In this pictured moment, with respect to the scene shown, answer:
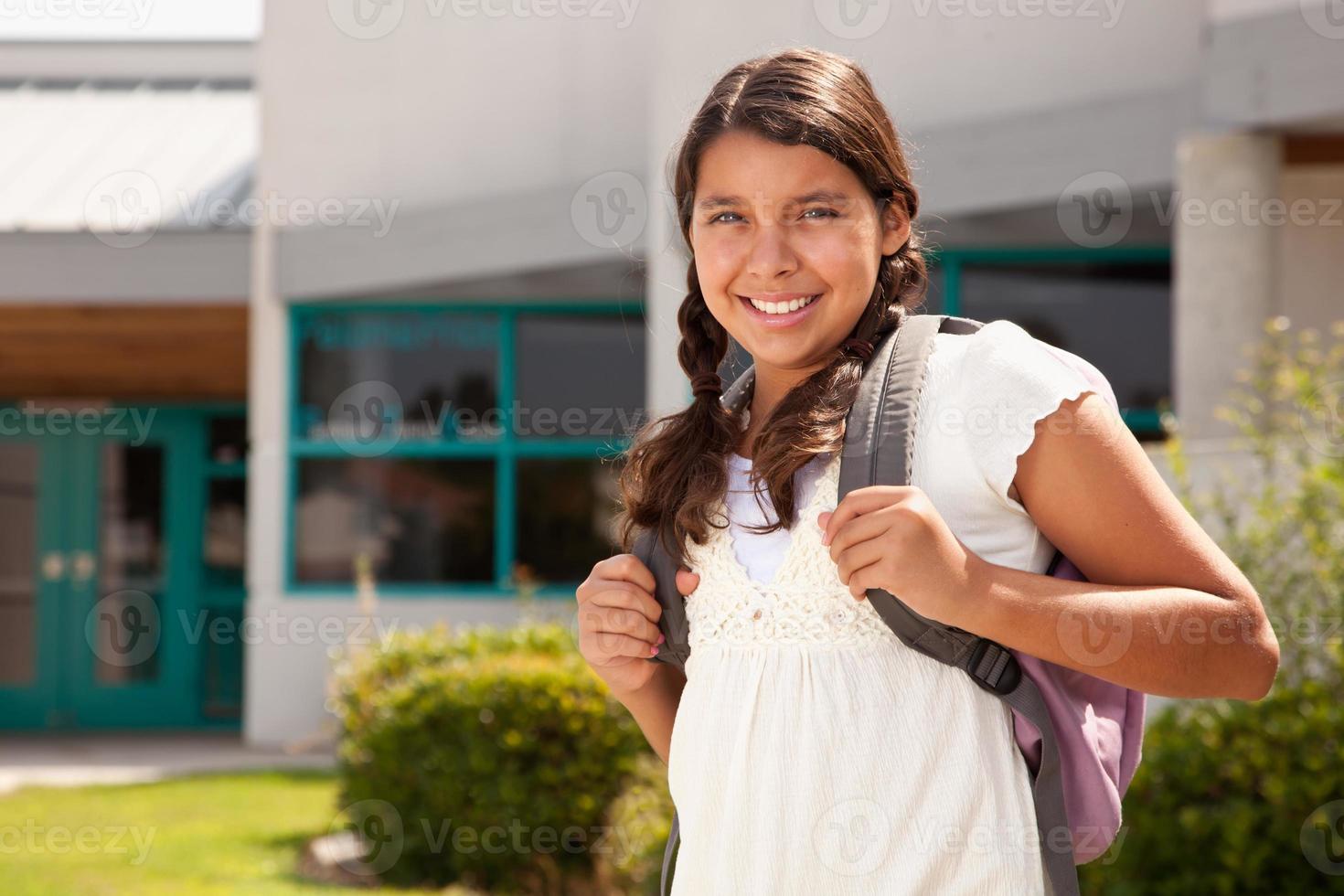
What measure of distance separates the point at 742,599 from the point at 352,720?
19.5 ft

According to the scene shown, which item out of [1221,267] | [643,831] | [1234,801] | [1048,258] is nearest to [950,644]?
[1234,801]

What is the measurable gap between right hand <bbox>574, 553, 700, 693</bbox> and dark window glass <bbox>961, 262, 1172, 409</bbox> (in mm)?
7652

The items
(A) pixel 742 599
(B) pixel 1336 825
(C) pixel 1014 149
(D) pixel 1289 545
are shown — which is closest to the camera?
(A) pixel 742 599

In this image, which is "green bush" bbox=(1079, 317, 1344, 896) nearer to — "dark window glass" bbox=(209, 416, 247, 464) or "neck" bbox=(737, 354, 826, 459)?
"neck" bbox=(737, 354, 826, 459)

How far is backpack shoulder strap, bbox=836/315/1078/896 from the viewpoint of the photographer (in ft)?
5.48

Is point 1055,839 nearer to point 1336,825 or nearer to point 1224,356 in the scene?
point 1336,825

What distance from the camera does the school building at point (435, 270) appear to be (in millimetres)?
8211

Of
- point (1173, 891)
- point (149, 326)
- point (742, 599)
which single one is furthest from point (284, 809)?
point (742, 599)

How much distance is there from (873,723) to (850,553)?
23 centimetres

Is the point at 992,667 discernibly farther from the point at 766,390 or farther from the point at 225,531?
the point at 225,531

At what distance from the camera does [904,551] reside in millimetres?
1573

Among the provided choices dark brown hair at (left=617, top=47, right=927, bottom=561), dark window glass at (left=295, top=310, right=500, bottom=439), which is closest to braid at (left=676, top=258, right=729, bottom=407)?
dark brown hair at (left=617, top=47, right=927, bottom=561)

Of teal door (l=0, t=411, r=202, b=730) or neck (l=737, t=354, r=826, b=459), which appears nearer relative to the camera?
neck (l=737, t=354, r=826, b=459)

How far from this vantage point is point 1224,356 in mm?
7129
